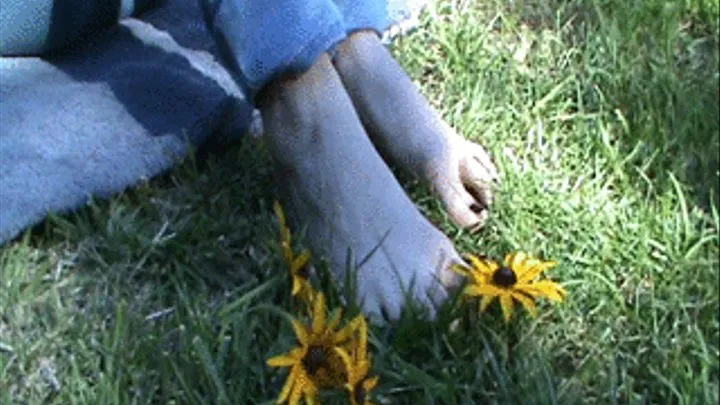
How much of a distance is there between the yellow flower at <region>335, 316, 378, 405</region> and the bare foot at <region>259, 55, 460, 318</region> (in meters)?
0.16

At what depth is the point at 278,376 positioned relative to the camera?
1.49m

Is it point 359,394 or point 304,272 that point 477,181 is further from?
point 359,394

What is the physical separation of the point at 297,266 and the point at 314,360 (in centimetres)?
17

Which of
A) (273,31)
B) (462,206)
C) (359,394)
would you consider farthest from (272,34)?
(359,394)

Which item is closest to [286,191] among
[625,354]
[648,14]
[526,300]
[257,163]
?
[257,163]

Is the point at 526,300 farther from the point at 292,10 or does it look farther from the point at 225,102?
the point at 225,102

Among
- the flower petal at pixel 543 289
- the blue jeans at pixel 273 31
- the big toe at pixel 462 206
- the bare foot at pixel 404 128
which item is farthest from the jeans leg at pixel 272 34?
the flower petal at pixel 543 289

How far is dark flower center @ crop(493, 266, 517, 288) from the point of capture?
1.54 metres

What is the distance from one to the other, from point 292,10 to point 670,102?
426mm

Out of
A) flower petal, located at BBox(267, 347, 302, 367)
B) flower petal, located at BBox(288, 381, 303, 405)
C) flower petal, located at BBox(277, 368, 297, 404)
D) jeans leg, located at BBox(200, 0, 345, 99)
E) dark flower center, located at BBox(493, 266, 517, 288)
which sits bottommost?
dark flower center, located at BBox(493, 266, 517, 288)

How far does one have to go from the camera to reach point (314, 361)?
1.45 meters

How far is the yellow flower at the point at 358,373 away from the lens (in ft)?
4.66

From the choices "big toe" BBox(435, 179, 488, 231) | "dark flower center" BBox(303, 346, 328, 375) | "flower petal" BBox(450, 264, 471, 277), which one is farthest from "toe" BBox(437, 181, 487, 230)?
"dark flower center" BBox(303, 346, 328, 375)

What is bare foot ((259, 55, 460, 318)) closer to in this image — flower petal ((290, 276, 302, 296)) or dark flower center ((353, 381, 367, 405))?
flower petal ((290, 276, 302, 296))
